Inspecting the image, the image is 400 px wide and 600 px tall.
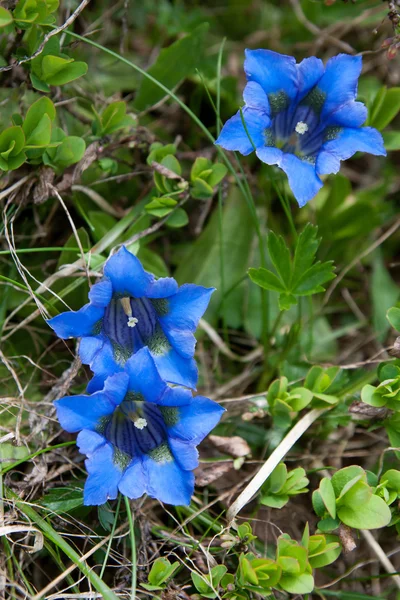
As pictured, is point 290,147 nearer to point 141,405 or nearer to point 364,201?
point 364,201

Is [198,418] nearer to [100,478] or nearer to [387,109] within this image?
[100,478]

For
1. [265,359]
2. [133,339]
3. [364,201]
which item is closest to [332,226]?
[364,201]

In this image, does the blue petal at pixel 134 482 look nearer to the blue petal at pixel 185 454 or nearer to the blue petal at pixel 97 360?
the blue petal at pixel 185 454

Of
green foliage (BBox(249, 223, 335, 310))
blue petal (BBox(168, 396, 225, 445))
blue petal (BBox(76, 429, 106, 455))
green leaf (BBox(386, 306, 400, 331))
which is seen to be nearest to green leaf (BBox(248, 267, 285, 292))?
green foliage (BBox(249, 223, 335, 310))

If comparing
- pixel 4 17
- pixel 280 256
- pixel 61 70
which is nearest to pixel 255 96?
pixel 280 256

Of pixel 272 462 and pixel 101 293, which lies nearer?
pixel 101 293

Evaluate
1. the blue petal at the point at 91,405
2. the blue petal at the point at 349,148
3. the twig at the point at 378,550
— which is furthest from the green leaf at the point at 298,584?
the blue petal at the point at 349,148

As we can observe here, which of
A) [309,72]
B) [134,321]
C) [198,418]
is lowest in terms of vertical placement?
[198,418]
